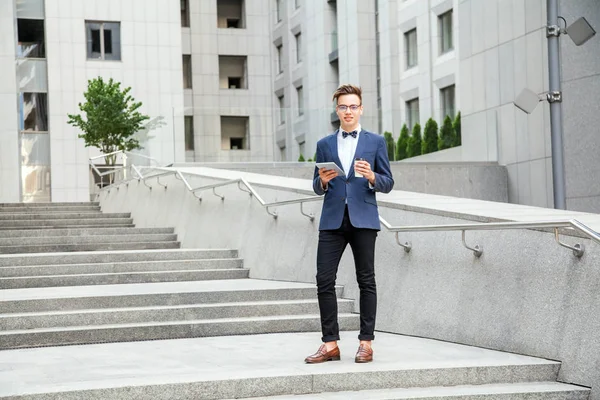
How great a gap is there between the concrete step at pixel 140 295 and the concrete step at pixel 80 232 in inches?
155

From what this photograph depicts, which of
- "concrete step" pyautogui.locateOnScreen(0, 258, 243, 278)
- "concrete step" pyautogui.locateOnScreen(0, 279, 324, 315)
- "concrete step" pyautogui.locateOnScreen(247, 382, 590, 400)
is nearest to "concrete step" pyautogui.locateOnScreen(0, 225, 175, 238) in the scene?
"concrete step" pyautogui.locateOnScreen(0, 258, 243, 278)

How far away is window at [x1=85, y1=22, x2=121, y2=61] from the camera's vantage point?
38.2 m

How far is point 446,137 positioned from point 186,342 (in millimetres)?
15946

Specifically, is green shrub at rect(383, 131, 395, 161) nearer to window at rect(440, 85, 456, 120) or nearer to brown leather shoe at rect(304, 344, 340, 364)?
window at rect(440, 85, 456, 120)

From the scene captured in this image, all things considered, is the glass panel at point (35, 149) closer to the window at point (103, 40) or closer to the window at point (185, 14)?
the window at point (103, 40)

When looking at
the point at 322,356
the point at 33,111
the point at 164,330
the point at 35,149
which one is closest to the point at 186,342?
the point at 164,330

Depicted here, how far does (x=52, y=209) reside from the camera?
18.7 meters

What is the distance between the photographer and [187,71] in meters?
48.8

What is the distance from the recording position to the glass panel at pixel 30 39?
37750 millimetres

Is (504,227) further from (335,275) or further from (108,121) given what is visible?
(108,121)

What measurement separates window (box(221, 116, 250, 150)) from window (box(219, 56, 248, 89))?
84.1 ft

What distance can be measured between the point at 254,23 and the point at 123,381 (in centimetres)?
4366

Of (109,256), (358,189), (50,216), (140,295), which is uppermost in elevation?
(358,189)

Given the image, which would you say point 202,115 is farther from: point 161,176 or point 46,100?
point 46,100
